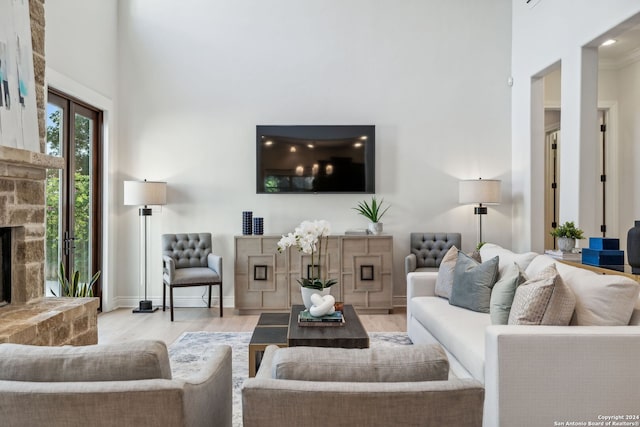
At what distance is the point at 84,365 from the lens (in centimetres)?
139

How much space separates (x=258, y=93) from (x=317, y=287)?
317 cm

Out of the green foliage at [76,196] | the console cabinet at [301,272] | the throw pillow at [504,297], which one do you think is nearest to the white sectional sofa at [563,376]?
the throw pillow at [504,297]

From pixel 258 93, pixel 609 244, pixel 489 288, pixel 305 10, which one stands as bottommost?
pixel 489 288

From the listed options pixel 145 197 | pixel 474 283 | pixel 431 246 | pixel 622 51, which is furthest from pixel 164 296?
pixel 622 51

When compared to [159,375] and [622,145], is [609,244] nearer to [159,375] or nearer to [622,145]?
[622,145]

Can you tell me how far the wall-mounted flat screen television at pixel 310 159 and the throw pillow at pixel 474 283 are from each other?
2.33m

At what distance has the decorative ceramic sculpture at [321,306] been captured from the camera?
3.15 meters

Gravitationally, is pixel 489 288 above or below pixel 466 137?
below

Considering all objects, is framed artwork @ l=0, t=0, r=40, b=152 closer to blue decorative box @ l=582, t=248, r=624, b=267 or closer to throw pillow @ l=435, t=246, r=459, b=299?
throw pillow @ l=435, t=246, r=459, b=299

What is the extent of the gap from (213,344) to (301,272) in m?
1.49

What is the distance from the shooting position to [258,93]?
586 centimetres

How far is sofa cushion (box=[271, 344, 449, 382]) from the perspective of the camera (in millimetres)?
1365

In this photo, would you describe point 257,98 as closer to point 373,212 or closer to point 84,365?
point 373,212

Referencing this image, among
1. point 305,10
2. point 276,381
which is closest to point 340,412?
point 276,381
